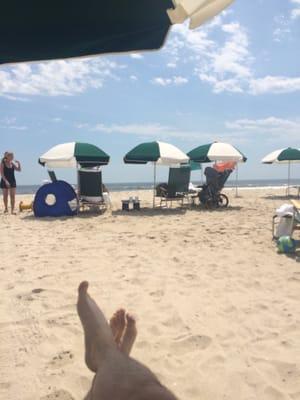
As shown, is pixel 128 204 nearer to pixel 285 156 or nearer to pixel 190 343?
pixel 285 156

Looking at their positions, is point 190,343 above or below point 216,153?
below

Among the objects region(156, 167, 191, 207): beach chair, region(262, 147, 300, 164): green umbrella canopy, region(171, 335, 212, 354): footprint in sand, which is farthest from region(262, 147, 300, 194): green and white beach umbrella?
region(171, 335, 212, 354): footprint in sand

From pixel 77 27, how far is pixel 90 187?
802 cm

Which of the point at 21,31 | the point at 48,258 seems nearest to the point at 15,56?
the point at 21,31

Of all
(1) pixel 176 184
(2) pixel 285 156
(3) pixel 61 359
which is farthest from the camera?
(2) pixel 285 156

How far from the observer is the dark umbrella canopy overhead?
1.90m

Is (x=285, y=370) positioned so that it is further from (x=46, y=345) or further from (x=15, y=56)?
(x=15, y=56)

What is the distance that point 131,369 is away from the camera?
1.29 meters

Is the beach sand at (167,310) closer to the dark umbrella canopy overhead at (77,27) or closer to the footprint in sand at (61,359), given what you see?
the footprint in sand at (61,359)

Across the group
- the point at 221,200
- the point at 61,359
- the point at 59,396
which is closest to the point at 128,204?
the point at 221,200

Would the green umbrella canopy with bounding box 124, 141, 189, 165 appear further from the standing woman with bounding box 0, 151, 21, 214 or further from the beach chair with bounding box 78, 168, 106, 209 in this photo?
the standing woman with bounding box 0, 151, 21, 214

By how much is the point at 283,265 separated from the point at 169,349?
259 centimetres

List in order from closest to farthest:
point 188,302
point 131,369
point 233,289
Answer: point 131,369
point 188,302
point 233,289

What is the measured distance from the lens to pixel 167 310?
10.7 ft
